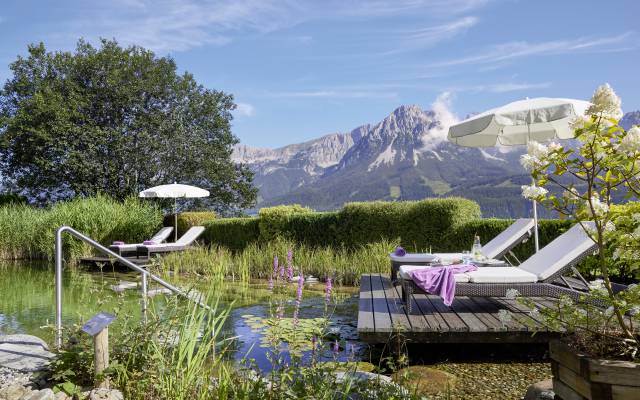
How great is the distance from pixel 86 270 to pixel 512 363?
10.5m

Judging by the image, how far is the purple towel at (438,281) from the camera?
519cm

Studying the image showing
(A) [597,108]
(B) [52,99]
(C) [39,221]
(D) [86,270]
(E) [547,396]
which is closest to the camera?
(A) [597,108]

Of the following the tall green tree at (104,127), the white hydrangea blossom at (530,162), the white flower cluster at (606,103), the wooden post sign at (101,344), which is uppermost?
the tall green tree at (104,127)

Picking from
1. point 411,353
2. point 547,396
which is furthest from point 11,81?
point 547,396

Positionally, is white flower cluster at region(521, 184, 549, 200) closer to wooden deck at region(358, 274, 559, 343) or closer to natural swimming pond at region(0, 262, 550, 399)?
natural swimming pond at region(0, 262, 550, 399)

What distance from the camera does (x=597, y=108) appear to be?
2570 millimetres

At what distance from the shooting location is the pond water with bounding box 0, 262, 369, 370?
5.11 m

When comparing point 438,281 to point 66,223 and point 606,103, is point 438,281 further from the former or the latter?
point 66,223

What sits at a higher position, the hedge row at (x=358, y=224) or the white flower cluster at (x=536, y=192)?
the white flower cluster at (x=536, y=192)

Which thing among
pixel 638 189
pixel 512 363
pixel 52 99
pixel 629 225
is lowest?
pixel 512 363

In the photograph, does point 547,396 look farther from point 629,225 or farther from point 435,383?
point 629,225

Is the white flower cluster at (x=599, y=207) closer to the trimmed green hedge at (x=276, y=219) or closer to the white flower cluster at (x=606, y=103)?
the white flower cluster at (x=606, y=103)

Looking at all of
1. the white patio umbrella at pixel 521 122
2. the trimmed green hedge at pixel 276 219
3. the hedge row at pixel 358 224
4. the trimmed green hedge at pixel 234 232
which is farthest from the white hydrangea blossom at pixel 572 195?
the trimmed green hedge at pixel 234 232

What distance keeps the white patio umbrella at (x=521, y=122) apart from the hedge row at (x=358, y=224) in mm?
1831
